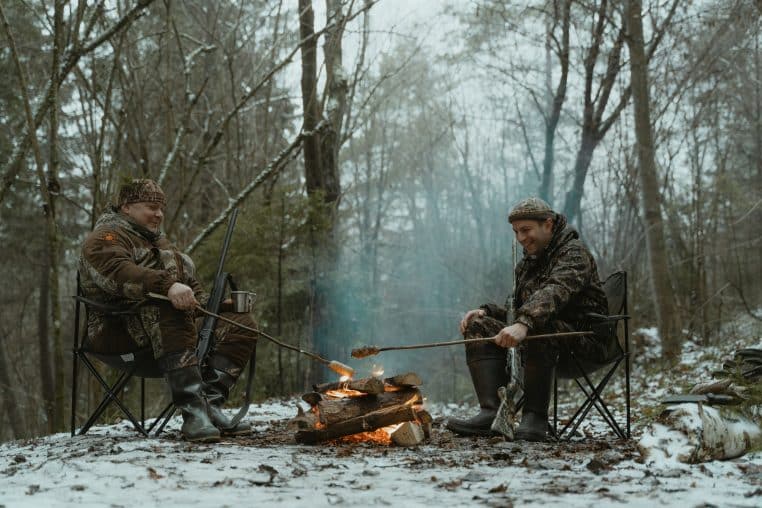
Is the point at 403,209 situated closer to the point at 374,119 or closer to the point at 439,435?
the point at 374,119

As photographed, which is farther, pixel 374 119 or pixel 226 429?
pixel 374 119

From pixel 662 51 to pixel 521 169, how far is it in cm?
917

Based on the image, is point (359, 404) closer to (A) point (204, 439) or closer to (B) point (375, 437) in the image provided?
(B) point (375, 437)

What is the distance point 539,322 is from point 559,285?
26 centimetres

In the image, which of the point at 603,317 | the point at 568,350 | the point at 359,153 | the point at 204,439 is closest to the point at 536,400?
the point at 568,350

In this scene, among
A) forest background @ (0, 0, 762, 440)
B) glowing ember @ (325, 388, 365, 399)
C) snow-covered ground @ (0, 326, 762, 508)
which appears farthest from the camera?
forest background @ (0, 0, 762, 440)

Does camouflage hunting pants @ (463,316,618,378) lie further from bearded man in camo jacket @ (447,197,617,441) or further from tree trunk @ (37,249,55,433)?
tree trunk @ (37,249,55,433)

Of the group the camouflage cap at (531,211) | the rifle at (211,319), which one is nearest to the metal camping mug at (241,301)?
the rifle at (211,319)

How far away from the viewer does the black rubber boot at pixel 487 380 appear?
4246 millimetres

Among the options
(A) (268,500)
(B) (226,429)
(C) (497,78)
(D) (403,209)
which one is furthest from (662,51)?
(D) (403,209)

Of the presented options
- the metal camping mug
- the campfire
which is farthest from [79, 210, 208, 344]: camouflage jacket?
the campfire

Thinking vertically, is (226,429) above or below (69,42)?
below

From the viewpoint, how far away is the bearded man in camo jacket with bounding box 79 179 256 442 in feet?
12.2

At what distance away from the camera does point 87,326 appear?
13.2 feet
